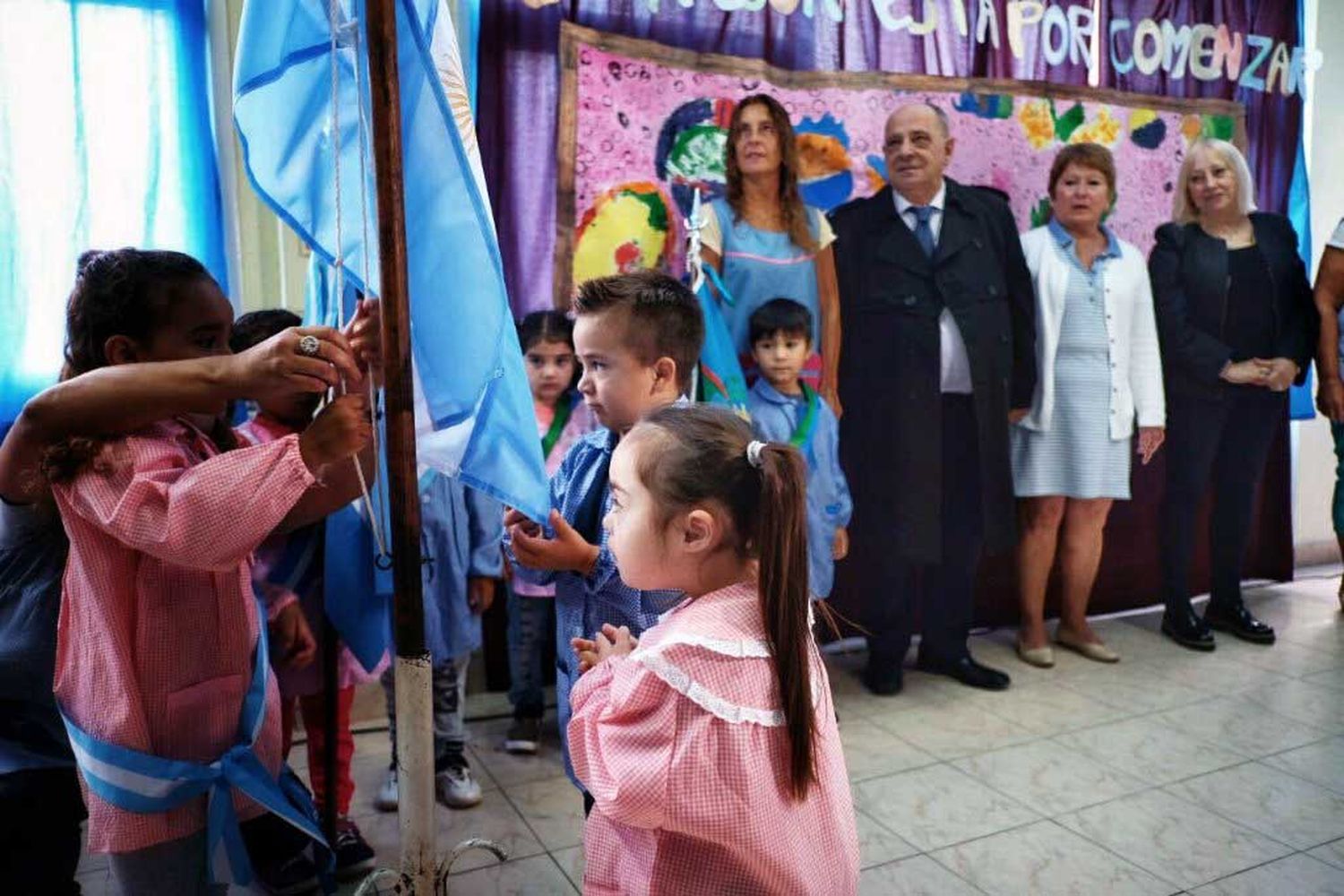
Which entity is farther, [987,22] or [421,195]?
[987,22]

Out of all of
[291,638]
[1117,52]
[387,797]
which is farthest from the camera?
[1117,52]

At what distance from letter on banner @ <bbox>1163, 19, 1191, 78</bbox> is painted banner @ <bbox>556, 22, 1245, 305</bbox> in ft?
0.40

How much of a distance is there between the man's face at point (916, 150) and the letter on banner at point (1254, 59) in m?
1.68

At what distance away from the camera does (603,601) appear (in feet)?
5.04

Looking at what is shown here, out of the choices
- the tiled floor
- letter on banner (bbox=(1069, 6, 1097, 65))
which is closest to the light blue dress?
the tiled floor

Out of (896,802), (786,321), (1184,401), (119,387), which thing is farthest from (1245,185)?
(119,387)

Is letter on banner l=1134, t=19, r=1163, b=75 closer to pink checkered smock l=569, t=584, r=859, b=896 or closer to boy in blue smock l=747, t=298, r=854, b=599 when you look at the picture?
boy in blue smock l=747, t=298, r=854, b=599

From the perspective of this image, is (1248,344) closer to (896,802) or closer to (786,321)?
(786,321)

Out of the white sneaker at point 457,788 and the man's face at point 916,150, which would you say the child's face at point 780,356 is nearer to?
the man's face at point 916,150

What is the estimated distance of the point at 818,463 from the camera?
287cm

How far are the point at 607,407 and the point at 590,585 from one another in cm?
27

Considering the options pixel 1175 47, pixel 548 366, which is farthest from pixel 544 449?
pixel 1175 47

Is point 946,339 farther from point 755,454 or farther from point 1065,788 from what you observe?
point 755,454

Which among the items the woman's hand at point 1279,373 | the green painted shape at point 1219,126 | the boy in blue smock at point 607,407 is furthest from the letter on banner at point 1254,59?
the boy in blue smock at point 607,407
